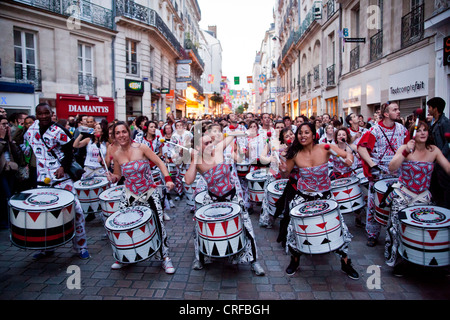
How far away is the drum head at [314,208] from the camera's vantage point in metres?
3.49

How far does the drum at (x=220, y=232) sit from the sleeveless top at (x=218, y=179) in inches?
17.0

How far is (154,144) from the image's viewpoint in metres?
7.29

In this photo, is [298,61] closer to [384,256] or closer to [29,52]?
[29,52]

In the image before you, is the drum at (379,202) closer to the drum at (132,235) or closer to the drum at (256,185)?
the drum at (256,185)

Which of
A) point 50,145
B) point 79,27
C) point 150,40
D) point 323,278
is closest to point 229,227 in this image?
point 323,278

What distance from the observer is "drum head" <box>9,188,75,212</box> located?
12.4ft

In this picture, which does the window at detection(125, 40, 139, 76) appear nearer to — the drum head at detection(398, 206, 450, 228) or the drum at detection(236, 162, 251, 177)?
the drum at detection(236, 162, 251, 177)

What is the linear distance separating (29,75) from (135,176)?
13.5 m

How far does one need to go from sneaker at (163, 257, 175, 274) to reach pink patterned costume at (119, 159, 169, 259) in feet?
0.22

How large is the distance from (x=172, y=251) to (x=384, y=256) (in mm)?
3038

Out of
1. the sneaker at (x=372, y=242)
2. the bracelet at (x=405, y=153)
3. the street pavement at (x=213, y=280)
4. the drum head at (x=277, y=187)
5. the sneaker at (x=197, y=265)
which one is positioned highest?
the bracelet at (x=405, y=153)

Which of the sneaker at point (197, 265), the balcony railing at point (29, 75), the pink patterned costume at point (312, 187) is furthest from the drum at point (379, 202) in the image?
the balcony railing at point (29, 75)

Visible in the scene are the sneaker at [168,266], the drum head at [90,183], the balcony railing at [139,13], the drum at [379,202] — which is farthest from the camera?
the balcony railing at [139,13]

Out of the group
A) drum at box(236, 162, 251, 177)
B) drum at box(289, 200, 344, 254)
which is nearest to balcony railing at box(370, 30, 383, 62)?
drum at box(236, 162, 251, 177)
